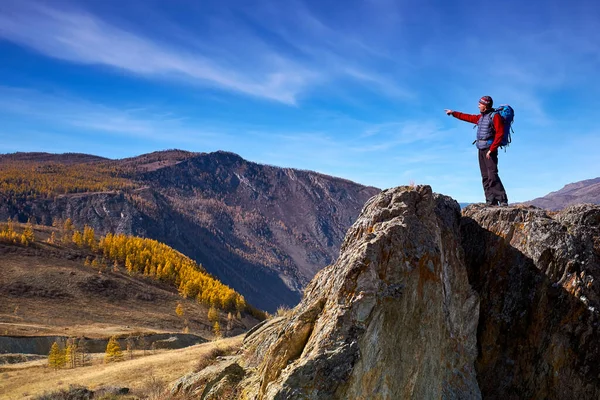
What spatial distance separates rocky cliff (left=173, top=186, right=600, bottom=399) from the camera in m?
9.20

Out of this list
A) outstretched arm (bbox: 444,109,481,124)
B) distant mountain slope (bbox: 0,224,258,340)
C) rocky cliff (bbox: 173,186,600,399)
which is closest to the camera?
rocky cliff (bbox: 173,186,600,399)

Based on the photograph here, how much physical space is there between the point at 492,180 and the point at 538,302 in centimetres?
441

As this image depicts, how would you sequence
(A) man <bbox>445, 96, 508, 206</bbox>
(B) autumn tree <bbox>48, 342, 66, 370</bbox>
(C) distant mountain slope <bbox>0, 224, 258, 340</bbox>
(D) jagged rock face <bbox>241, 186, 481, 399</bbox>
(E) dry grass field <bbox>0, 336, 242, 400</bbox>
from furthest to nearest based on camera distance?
(C) distant mountain slope <bbox>0, 224, 258, 340</bbox> < (B) autumn tree <bbox>48, 342, 66, 370</bbox> < (E) dry grass field <bbox>0, 336, 242, 400</bbox> < (A) man <bbox>445, 96, 508, 206</bbox> < (D) jagged rock face <bbox>241, 186, 481, 399</bbox>

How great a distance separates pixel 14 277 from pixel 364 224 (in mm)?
156810

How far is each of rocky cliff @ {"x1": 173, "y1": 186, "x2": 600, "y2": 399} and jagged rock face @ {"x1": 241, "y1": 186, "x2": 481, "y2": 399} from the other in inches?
1.2

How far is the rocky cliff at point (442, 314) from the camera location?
920 centimetres

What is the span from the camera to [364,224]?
1150cm

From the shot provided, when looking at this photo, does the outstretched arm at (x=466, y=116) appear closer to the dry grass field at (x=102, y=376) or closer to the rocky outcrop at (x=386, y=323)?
the rocky outcrop at (x=386, y=323)

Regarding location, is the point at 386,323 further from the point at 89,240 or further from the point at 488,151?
the point at 89,240

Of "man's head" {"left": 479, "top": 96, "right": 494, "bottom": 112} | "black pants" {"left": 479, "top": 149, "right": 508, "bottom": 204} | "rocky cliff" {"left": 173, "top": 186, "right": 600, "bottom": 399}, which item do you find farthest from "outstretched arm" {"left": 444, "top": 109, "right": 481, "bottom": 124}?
"rocky cliff" {"left": 173, "top": 186, "right": 600, "bottom": 399}

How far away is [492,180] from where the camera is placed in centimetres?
1430

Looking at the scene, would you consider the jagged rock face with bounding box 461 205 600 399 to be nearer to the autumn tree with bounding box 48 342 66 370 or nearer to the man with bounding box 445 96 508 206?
the man with bounding box 445 96 508 206

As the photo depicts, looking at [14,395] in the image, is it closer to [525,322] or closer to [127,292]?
[525,322]

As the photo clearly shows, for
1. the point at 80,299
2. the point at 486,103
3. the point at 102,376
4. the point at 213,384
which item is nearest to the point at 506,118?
the point at 486,103
